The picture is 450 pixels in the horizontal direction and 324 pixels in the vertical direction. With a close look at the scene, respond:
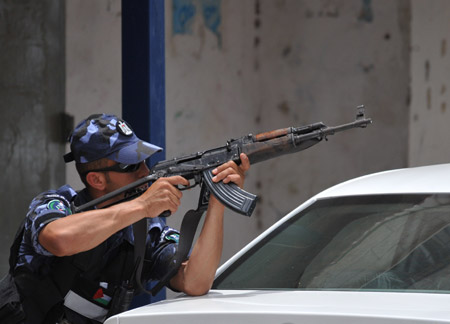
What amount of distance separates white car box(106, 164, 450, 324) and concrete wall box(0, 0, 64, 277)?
220 cm

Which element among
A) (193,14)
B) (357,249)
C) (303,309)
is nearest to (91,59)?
(193,14)

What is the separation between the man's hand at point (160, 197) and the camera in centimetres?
251

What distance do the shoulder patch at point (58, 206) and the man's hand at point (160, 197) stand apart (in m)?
0.22

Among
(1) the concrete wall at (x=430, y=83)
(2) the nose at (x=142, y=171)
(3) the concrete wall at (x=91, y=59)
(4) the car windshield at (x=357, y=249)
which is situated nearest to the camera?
(4) the car windshield at (x=357, y=249)

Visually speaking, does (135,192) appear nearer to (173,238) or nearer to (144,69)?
(173,238)

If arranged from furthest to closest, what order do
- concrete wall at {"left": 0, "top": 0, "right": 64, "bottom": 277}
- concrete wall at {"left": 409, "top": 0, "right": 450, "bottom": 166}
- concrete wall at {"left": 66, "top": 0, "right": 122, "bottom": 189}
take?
concrete wall at {"left": 409, "top": 0, "right": 450, "bottom": 166} → concrete wall at {"left": 66, "top": 0, "right": 122, "bottom": 189} → concrete wall at {"left": 0, "top": 0, "right": 64, "bottom": 277}

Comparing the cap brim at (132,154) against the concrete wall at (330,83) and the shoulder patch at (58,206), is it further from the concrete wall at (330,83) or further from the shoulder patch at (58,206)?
the concrete wall at (330,83)

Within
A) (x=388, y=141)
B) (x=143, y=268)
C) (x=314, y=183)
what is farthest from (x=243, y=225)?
(x=143, y=268)

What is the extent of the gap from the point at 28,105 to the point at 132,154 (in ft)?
7.34

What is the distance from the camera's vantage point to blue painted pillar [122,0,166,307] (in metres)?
3.79

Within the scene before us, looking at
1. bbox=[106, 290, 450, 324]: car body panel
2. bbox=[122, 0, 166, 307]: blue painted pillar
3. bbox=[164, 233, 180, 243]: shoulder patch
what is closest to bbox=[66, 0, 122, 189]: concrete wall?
bbox=[122, 0, 166, 307]: blue painted pillar

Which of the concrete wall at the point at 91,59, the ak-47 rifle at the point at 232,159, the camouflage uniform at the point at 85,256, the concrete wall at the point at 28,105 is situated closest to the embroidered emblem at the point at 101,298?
the camouflage uniform at the point at 85,256

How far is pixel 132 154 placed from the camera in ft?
8.73

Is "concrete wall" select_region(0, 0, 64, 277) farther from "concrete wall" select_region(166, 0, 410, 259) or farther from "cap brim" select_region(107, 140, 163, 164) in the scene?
"cap brim" select_region(107, 140, 163, 164)
